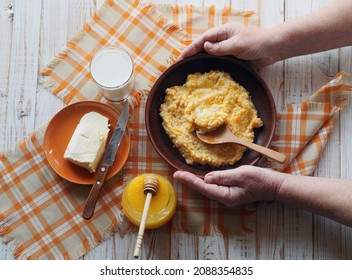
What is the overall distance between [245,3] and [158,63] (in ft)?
1.27

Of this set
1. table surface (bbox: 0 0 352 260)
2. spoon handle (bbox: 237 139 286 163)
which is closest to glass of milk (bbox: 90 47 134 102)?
table surface (bbox: 0 0 352 260)

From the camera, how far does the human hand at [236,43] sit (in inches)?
64.2

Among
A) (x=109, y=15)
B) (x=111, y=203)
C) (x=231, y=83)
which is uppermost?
(x=109, y=15)

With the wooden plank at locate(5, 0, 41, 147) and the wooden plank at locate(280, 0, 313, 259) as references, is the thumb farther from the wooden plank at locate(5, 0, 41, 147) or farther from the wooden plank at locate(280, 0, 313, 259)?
the wooden plank at locate(5, 0, 41, 147)

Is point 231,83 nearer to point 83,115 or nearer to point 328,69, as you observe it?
point 328,69

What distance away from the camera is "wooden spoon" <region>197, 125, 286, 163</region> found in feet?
5.09

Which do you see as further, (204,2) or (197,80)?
(204,2)

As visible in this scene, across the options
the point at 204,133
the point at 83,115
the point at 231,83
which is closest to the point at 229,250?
the point at 204,133

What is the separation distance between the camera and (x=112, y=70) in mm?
1673

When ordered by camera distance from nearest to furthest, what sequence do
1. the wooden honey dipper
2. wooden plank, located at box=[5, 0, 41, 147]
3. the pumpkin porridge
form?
the wooden honey dipper → the pumpkin porridge → wooden plank, located at box=[5, 0, 41, 147]

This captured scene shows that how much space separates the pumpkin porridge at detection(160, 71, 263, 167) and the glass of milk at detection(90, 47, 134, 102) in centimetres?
15

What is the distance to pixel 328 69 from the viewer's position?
175 centimetres

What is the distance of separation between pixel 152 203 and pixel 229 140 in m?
0.33

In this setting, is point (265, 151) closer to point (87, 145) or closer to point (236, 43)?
point (236, 43)
